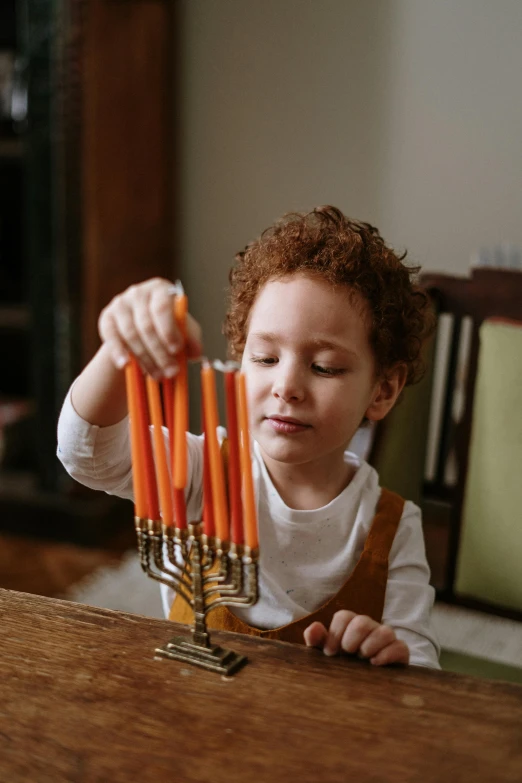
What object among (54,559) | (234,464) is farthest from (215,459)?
(54,559)

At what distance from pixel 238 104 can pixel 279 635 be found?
6.70ft

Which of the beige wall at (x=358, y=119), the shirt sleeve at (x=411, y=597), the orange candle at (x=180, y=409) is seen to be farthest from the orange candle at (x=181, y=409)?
the beige wall at (x=358, y=119)

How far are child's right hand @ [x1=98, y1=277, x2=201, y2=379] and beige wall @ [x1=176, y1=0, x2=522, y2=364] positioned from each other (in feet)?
6.17

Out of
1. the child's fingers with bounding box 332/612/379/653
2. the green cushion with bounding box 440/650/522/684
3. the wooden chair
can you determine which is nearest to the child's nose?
the child's fingers with bounding box 332/612/379/653

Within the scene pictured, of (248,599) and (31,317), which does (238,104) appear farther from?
(248,599)

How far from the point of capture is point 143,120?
2508mm

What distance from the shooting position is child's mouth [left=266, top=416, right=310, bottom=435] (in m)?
0.84

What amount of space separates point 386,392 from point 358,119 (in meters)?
1.68

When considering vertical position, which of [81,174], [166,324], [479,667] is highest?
[81,174]

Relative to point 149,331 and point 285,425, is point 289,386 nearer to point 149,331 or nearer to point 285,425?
point 285,425

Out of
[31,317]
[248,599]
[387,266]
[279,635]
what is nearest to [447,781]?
[248,599]

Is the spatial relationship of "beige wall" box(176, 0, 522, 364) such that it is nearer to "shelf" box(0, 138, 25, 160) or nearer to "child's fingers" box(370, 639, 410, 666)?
"shelf" box(0, 138, 25, 160)

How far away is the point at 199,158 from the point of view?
2680mm

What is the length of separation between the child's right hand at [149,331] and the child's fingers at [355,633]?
27 cm
